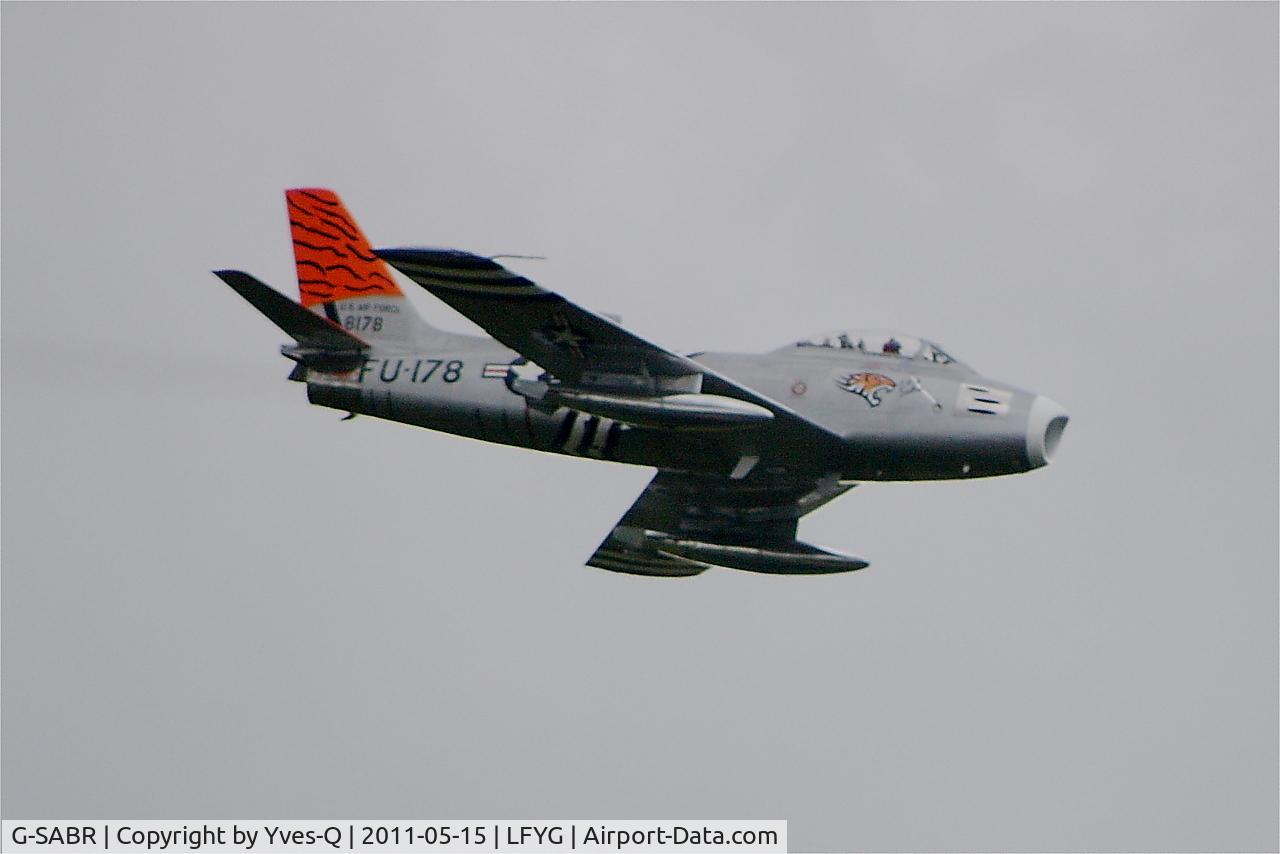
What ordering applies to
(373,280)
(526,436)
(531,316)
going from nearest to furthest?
(531,316) → (526,436) → (373,280)

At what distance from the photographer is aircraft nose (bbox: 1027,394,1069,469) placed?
96.8ft

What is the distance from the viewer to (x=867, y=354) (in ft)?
101

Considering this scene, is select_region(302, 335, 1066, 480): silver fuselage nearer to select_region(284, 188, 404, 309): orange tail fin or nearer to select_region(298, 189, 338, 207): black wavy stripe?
select_region(284, 188, 404, 309): orange tail fin

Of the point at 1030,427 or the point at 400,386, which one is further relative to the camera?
the point at 400,386

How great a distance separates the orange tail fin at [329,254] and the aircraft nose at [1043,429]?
10987 millimetres

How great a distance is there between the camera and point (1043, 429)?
96.9 feet

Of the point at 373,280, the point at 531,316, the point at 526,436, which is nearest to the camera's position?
the point at 531,316

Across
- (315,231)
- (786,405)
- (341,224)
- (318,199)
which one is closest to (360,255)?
(341,224)

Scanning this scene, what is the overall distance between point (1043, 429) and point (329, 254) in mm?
12792

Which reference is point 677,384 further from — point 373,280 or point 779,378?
point 373,280

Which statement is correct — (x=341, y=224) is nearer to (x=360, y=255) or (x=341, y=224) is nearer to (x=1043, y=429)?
(x=360, y=255)

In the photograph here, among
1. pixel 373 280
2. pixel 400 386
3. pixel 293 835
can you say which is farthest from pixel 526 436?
pixel 293 835

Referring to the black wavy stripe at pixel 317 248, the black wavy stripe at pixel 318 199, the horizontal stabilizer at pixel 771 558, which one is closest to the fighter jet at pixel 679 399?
the horizontal stabilizer at pixel 771 558

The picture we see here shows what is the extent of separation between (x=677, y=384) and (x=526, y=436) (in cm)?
322
